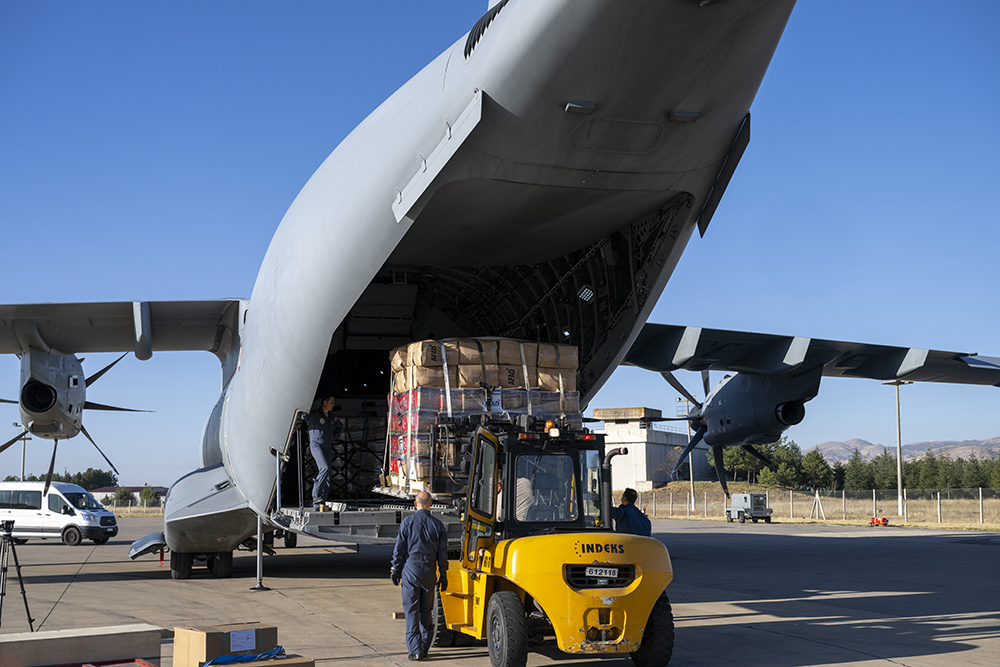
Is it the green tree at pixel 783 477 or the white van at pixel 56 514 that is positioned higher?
the white van at pixel 56 514

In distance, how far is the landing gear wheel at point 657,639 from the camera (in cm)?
685

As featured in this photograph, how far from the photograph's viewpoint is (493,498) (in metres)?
7.34

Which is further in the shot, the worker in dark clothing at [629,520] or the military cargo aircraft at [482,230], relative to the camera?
the worker in dark clothing at [629,520]

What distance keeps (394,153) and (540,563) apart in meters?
3.77

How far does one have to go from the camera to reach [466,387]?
30.2 ft

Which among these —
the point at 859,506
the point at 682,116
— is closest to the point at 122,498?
the point at 859,506

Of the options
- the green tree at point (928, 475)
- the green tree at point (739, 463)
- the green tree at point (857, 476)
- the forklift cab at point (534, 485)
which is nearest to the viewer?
the forklift cab at point (534, 485)

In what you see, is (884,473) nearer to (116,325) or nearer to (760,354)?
(760,354)

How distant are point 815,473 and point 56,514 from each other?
6891 cm

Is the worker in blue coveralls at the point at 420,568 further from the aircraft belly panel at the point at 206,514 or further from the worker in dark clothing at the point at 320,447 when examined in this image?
the aircraft belly panel at the point at 206,514

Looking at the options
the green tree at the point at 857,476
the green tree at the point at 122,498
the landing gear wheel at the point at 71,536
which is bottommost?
the green tree at the point at 122,498

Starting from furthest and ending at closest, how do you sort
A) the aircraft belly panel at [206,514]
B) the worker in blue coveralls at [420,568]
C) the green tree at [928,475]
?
1. the green tree at [928,475]
2. the aircraft belly panel at [206,514]
3. the worker in blue coveralls at [420,568]

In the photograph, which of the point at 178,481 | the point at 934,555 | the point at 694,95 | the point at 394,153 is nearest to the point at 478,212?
the point at 394,153

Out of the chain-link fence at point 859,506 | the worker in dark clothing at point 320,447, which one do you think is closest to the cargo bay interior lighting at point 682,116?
the worker in dark clothing at point 320,447
